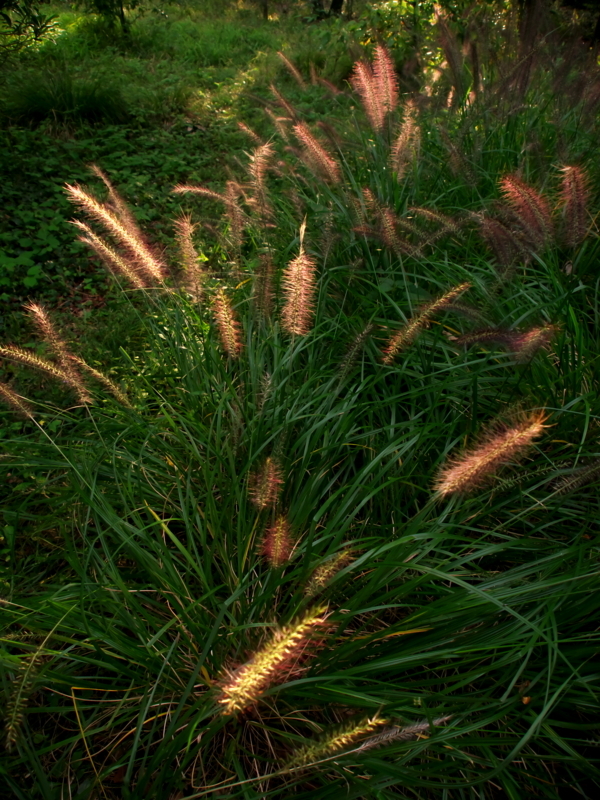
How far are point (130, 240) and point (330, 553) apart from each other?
1292 millimetres

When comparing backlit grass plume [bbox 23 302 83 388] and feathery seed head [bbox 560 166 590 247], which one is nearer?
backlit grass plume [bbox 23 302 83 388]

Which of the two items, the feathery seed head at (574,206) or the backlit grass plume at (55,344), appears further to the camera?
the feathery seed head at (574,206)

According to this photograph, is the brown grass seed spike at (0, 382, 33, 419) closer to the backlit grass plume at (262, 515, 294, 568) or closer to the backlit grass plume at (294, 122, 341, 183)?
the backlit grass plume at (262, 515, 294, 568)

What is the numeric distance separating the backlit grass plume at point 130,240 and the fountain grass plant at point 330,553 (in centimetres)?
1

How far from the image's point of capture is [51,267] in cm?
391

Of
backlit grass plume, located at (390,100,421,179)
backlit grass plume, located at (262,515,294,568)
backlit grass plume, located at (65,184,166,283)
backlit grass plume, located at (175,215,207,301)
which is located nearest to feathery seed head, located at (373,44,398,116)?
backlit grass plume, located at (390,100,421,179)

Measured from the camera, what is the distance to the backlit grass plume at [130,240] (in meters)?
1.95

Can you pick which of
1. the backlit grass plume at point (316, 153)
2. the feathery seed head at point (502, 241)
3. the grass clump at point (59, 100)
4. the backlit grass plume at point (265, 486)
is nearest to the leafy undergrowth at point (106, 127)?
the grass clump at point (59, 100)

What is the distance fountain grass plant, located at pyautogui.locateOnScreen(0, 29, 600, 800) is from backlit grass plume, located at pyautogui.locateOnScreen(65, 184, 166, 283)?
1 centimetres

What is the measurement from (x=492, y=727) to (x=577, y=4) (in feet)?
27.1

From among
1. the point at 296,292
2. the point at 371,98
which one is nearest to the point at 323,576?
the point at 296,292

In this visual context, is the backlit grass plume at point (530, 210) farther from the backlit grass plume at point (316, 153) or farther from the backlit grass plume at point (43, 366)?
the backlit grass plume at point (43, 366)

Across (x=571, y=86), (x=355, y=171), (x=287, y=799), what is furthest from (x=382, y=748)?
(x=571, y=86)

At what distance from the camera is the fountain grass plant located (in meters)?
1.37
